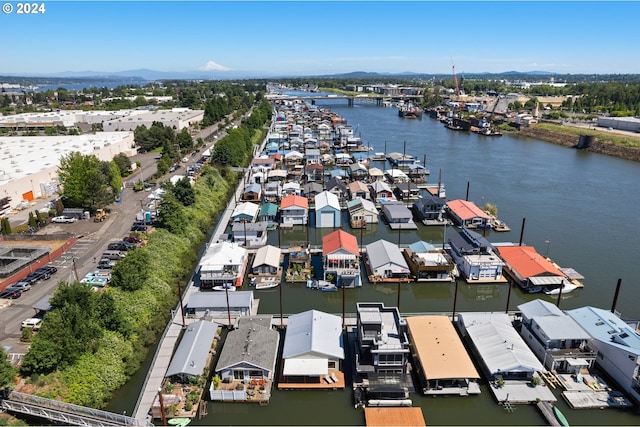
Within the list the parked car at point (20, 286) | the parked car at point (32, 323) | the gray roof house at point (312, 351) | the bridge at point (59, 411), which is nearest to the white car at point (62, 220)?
the parked car at point (20, 286)

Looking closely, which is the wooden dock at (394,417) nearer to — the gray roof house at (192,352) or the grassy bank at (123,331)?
the gray roof house at (192,352)

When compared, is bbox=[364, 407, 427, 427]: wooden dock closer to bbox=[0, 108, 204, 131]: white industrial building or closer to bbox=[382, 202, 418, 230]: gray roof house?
bbox=[382, 202, 418, 230]: gray roof house

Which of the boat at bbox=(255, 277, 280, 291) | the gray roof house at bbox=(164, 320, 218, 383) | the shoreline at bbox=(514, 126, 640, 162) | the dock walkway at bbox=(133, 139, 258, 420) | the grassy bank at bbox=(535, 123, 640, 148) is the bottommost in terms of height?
the dock walkway at bbox=(133, 139, 258, 420)

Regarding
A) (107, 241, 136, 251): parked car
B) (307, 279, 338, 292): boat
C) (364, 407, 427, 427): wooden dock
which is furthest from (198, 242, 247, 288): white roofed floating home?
(364, 407, 427, 427): wooden dock

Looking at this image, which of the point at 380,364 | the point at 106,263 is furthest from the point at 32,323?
the point at 380,364

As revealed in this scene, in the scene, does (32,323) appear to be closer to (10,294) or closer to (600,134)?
(10,294)

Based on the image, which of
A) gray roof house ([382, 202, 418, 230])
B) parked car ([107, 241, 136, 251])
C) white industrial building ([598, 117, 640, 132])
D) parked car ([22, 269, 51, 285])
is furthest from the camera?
white industrial building ([598, 117, 640, 132])

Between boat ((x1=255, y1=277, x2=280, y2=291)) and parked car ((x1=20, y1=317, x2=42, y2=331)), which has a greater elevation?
parked car ((x1=20, y1=317, x2=42, y2=331))
